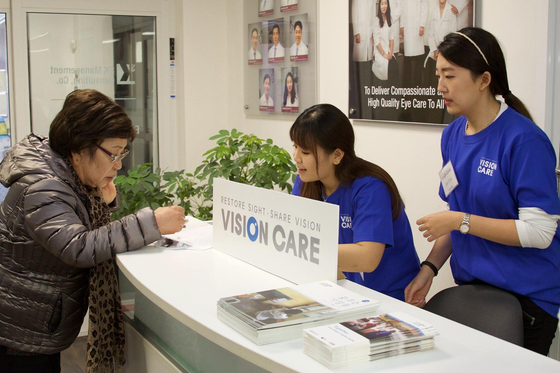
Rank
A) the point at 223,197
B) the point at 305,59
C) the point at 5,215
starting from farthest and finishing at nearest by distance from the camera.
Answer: the point at 305,59 < the point at 223,197 < the point at 5,215

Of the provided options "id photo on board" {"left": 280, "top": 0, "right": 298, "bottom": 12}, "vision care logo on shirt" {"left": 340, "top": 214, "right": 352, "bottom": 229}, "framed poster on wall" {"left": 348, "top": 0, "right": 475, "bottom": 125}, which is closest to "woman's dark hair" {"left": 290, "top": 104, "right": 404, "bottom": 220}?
"vision care logo on shirt" {"left": 340, "top": 214, "right": 352, "bottom": 229}

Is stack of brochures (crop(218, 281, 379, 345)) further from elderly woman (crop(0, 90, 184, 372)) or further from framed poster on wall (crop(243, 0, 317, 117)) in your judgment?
framed poster on wall (crop(243, 0, 317, 117))

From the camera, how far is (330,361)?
114cm

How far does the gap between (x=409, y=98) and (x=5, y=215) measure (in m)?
2.23

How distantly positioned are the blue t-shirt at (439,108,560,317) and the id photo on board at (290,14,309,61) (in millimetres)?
2447

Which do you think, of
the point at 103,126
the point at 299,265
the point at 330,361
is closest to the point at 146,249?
the point at 103,126

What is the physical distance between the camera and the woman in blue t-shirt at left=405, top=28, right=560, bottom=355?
1.74m

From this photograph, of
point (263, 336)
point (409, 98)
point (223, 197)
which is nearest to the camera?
point (263, 336)

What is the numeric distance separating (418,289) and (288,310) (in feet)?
2.62

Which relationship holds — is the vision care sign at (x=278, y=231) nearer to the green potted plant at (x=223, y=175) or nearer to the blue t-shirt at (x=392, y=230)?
the blue t-shirt at (x=392, y=230)

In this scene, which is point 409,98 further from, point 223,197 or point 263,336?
point 263,336

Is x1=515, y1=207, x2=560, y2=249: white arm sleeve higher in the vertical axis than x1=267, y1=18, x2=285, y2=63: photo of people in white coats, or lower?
lower

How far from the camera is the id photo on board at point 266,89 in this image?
4.62m

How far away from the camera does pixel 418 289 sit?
6.55ft
